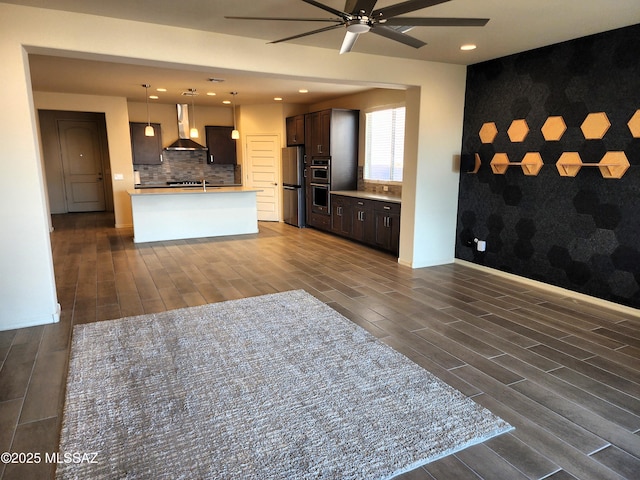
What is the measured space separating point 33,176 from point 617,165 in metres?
5.11

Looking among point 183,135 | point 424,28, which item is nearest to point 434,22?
point 424,28

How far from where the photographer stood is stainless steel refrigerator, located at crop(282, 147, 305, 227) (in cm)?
845

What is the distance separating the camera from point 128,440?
2008 millimetres

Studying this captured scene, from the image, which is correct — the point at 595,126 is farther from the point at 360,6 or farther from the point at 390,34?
the point at 360,6

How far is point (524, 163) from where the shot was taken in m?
4.48

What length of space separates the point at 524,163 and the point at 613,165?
91cm

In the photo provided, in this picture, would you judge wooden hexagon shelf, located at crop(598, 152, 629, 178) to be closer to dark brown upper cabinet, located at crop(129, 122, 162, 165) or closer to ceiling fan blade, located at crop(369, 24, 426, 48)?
ceiling fan blade, located at crop(369, 24, 426, 48)

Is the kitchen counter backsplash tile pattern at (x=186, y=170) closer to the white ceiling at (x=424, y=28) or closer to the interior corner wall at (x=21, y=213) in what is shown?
the white ceiling at (x=424, y=28)

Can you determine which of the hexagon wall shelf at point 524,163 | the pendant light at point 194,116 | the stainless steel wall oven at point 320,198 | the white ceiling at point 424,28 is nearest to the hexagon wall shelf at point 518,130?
the hexagon wall shelf at point 524,163

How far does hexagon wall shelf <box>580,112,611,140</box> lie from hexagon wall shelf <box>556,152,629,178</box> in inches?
7.8

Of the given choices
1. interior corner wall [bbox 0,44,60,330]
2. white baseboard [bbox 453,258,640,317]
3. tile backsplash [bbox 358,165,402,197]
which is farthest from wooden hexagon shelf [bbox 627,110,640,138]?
interior corner wall [bbox 0,44,60,330]

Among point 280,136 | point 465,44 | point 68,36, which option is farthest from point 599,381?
point 280,136

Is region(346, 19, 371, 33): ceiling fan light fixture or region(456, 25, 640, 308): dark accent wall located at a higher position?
region(346, 19, 371, 33): ceiling fan light fixture

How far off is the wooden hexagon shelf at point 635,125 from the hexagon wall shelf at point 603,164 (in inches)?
7.3
